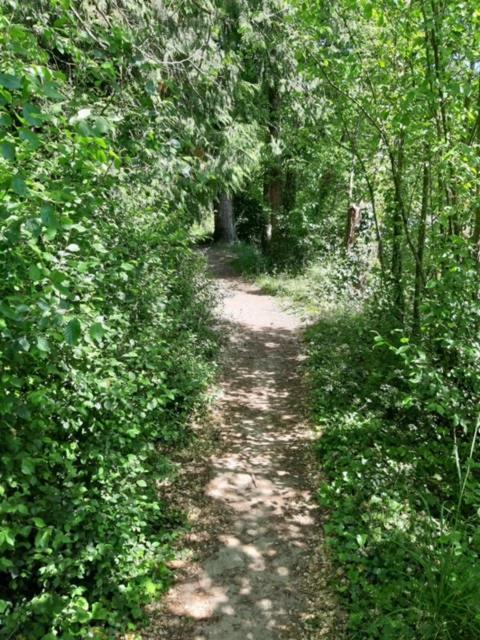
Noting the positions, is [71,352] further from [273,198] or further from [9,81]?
[273,198]

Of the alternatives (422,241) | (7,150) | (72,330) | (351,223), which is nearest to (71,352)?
(72,330)

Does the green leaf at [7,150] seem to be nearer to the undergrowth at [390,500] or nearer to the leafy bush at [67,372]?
the leafy bush at [67,372]

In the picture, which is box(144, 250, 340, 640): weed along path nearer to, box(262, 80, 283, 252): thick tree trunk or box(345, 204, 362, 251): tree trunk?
box(345, 204, 362, 251): tree trunk

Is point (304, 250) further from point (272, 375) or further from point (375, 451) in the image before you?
point (375, 451)

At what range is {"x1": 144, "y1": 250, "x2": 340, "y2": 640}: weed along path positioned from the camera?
335 cm

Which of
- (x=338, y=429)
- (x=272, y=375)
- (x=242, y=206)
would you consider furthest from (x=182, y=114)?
(x=242, y=206)

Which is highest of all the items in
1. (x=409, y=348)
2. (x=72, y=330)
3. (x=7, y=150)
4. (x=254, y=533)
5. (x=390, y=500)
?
(x=7, y=150)

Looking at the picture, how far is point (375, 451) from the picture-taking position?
480 cm

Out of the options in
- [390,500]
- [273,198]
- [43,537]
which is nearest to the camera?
[43,537]

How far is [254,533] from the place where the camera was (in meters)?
4.15

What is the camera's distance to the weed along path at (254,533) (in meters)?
3.35

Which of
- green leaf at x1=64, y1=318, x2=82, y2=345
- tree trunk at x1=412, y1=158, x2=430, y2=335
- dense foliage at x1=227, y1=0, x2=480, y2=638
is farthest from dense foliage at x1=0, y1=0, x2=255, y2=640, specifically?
tree trunk at x1=412, y1=158, x2=430, y2=335

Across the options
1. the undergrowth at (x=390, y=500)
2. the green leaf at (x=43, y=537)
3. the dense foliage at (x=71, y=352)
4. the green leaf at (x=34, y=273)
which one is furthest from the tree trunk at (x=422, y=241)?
the green leaf at (x=34, y=273)

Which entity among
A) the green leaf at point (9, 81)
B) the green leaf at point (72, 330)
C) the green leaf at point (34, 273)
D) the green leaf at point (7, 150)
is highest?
the green leaf at point (9, 81)
